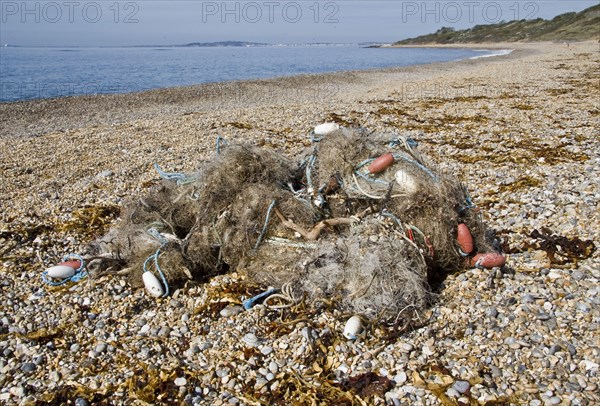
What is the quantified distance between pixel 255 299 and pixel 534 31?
90.6 m

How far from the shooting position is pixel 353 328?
10.1 feet

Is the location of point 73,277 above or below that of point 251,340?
above

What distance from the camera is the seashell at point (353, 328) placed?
10.1ft

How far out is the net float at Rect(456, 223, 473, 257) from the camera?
3.71 metres

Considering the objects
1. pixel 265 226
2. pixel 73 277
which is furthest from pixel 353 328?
pixel 73 277

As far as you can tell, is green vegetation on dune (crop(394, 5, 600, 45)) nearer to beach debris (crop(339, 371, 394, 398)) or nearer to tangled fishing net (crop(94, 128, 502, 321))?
tangled fishing net (crop(94, 128, 502, 321))

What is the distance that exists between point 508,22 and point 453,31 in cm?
1520

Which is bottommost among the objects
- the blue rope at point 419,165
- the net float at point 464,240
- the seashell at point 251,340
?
the seashell at point 251,340

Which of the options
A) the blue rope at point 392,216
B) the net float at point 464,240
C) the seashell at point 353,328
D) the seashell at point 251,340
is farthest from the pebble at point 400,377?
the net float at point 464,240

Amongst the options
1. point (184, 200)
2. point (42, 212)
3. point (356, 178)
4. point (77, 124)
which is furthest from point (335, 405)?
point (77, 124)

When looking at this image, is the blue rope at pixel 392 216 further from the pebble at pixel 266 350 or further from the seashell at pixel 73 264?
the seashell at pixel 73 264

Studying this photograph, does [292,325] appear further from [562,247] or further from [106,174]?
[106,174]

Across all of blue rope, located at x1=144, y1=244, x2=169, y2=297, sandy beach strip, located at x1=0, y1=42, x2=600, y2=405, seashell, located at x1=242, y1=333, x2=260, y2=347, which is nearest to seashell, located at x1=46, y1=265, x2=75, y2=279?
sandy beach strip, located at x1=0, y1=42, x2=600, y2=405

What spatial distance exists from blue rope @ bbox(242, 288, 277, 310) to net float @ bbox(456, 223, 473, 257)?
5.19 feet
